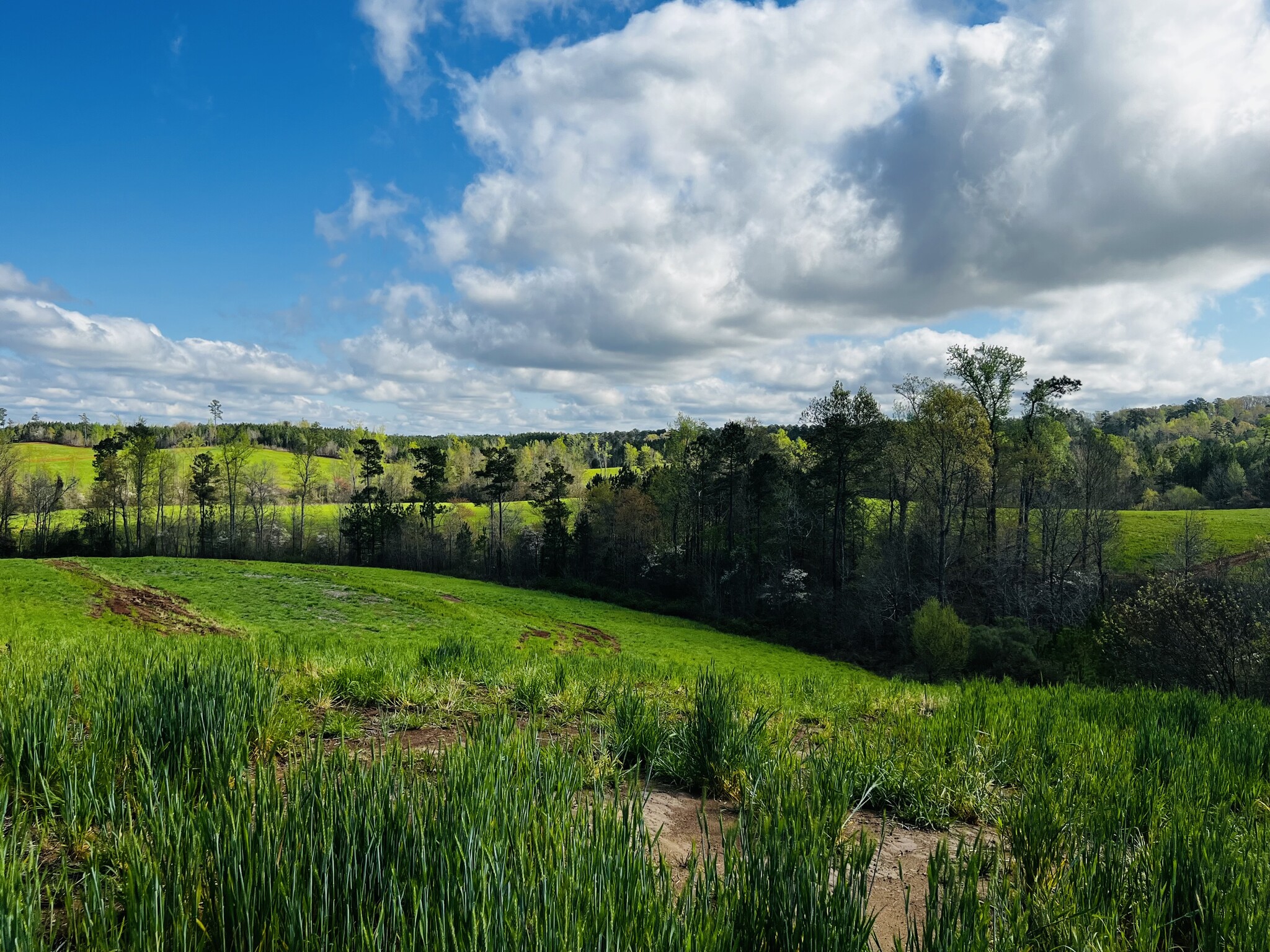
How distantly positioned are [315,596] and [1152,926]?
41.6 meters

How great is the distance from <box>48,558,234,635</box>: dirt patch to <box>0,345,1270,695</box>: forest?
35.3m

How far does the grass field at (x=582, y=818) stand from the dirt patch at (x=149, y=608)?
867 inches

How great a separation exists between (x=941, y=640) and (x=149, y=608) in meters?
40.4

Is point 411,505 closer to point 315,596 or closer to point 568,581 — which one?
point 568,581

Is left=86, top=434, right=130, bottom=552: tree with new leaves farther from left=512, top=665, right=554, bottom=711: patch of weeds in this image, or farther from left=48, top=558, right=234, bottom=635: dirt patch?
left=512, top=665, right=554, bottom=711: patch of weeds

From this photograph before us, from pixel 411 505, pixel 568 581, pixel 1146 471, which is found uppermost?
pixel 1146 471

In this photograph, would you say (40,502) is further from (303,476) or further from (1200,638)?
(1200,638)

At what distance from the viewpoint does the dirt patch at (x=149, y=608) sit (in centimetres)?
2408

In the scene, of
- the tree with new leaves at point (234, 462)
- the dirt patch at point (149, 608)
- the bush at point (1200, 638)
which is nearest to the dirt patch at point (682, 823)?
the bush at point (1200, 638)

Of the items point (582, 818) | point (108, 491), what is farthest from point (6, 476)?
point (582, 818)

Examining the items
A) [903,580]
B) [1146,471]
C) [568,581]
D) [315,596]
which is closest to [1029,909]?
[315,596]

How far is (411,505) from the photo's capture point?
7925 centimetres

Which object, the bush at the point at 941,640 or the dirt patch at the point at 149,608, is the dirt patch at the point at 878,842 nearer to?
the dirt patch at the point at 149,608

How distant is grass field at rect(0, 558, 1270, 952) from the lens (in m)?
1.67
